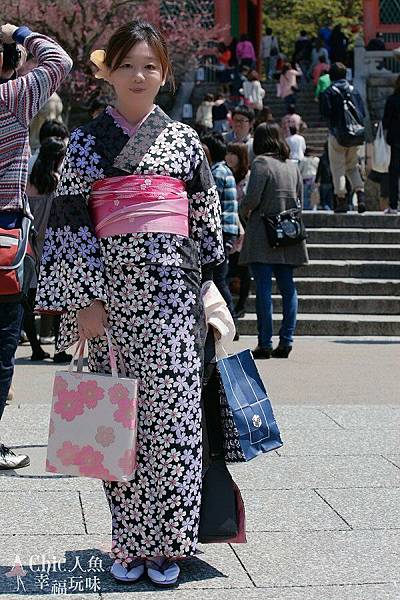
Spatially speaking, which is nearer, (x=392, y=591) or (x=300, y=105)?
(x=392, y=591)

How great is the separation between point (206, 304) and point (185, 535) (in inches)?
30.9

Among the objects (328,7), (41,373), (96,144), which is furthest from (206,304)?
(328,7)

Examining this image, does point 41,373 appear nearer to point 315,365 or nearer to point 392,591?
point 315,365

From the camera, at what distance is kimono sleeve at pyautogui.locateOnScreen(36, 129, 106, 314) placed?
417 cm

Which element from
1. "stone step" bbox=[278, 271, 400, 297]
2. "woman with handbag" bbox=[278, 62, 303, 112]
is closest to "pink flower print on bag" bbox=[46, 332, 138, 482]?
"stone step" bbox=[278, 271, 400, 297]

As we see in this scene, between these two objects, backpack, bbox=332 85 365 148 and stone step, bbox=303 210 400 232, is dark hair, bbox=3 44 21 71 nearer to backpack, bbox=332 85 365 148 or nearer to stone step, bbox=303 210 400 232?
stone step, bbox=303 210 400 232

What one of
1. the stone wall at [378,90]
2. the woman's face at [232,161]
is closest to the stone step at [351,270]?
the woman's face at [232,161]

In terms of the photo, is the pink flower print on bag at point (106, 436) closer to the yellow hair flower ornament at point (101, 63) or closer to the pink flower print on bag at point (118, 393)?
the pink flower print on bag at point (118, 393)

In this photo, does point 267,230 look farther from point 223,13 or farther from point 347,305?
point 223,13

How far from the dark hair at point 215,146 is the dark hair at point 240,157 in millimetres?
780

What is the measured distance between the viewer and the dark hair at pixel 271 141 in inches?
362

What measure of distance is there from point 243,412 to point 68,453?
0.65 metres

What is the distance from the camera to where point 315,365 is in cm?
920

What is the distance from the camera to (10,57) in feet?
17.6
